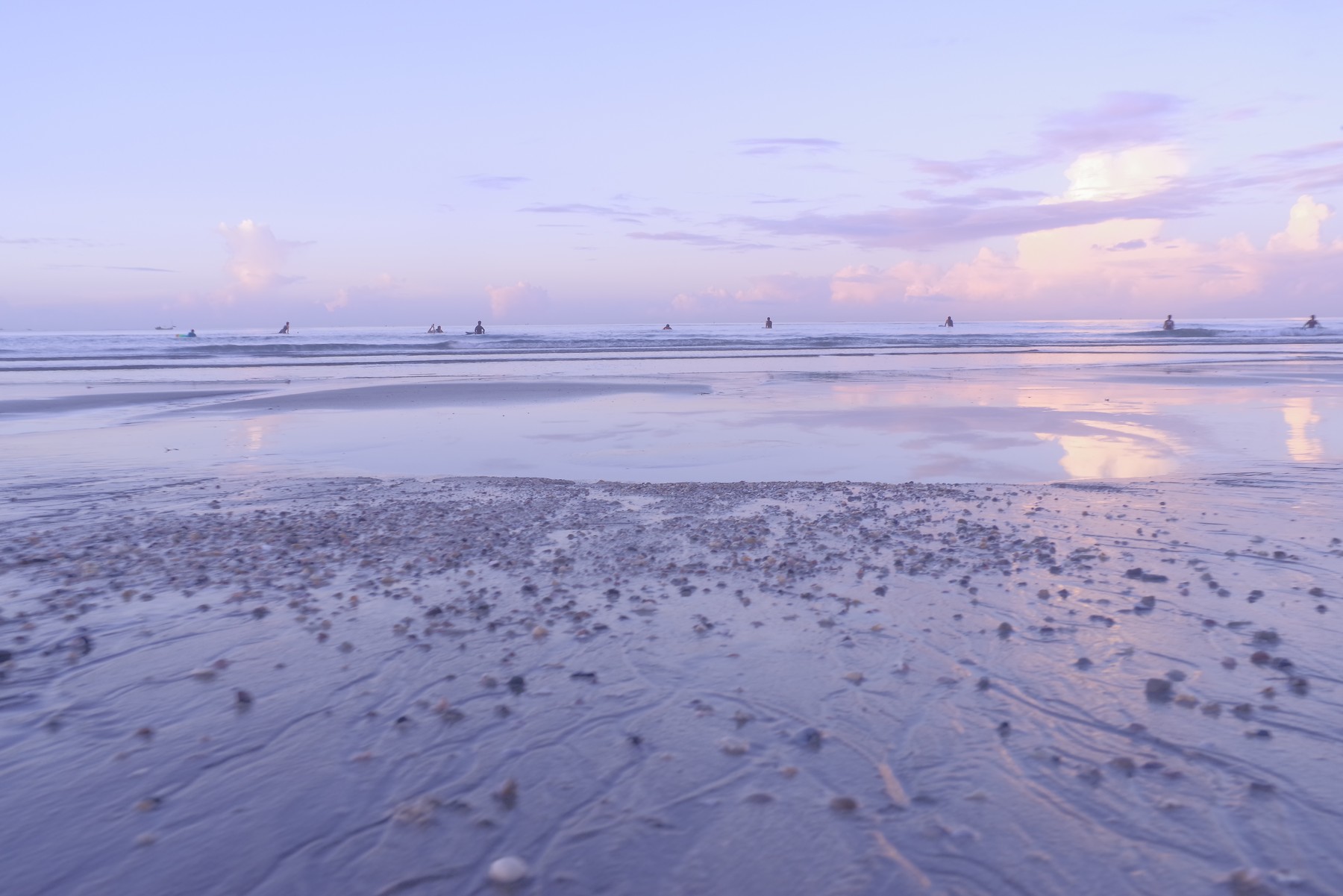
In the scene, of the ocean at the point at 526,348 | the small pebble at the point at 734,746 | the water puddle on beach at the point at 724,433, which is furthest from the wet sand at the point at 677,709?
the ocean at the point at 526,348

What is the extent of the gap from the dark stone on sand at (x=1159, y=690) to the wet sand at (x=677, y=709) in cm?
2

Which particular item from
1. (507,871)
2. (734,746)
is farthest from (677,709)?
(507,871)

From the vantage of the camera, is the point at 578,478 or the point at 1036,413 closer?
the point at 578,478

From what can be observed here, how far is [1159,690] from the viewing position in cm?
561

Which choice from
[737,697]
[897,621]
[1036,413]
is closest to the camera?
[737,697]

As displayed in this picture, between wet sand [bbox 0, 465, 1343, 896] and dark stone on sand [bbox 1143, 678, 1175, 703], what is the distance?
0.02m

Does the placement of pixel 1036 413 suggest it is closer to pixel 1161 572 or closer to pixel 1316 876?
pixel 1161 572

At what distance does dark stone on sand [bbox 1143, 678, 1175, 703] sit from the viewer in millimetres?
5551

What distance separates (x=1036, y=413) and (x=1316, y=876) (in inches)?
773

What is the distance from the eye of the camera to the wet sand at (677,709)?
407 centimetres

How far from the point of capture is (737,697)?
5.71 m

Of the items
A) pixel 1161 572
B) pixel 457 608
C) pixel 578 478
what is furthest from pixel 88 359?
pixel 1161 572

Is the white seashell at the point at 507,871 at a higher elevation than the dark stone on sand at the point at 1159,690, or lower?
lower

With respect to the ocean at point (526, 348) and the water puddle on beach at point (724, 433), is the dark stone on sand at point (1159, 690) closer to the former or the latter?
the water puddle on beach at point (724, 433)
